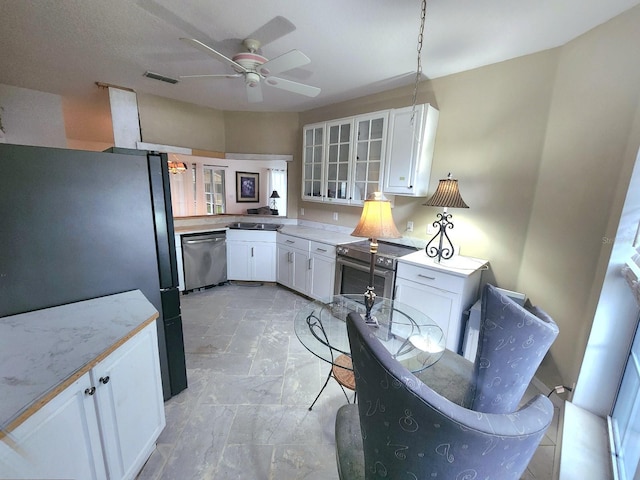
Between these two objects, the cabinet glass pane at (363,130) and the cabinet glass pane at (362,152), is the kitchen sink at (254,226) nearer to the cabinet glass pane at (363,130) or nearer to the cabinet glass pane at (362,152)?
the cabinet glass pane at (362,152)

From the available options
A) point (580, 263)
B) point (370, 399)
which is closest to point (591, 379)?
point (580, 263)

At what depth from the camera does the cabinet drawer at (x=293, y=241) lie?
3432mm

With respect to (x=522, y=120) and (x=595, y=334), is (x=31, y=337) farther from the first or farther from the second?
(x=522, y=120)

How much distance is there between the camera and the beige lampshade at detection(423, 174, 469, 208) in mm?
2217

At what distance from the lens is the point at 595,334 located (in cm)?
151

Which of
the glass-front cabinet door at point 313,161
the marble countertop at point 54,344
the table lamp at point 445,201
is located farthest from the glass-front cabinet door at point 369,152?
the marble countertop at point 54,344

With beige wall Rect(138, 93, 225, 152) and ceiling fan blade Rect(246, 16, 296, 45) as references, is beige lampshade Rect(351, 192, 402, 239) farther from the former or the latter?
beige wall Rect(138, 93, 225, 152)

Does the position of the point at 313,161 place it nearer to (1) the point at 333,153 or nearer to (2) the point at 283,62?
(1) the point at 333,153

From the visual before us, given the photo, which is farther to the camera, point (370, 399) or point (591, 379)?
point (591, 379)

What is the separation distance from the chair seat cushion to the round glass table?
23cm

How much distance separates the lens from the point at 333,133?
328 cm

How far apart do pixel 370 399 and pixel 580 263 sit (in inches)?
75.4

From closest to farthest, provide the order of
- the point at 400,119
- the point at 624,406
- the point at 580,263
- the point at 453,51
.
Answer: the point at 624,406 → the point at 580,263 → the point at 453,51 → the point at 400,119

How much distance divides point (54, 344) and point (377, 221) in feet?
5.27
